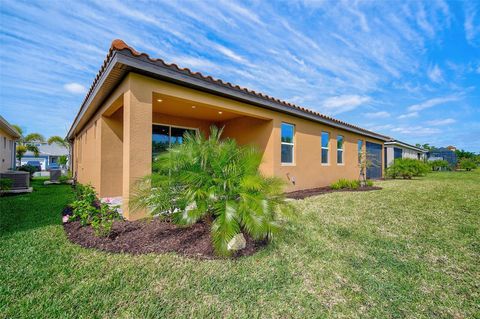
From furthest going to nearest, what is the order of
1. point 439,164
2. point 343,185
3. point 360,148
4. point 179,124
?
point 439,164
point 360,148
point 343,185
point 179,124

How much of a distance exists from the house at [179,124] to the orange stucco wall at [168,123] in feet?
0.07

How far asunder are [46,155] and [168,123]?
1617 inches

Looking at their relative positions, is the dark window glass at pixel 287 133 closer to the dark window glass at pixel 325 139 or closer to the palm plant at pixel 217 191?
the dark window glass at pixel 325 139

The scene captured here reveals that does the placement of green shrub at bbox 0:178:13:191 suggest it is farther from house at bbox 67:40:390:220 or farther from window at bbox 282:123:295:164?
window at bbox 282:123:295:164

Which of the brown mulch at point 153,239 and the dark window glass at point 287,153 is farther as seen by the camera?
the dark window glass at point 287,153

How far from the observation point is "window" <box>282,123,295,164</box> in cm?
920

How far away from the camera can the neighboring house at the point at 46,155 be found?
3528 centimetres

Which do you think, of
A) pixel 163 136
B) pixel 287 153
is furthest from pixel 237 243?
pixel 163 136

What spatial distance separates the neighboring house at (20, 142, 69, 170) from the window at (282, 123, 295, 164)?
136ft

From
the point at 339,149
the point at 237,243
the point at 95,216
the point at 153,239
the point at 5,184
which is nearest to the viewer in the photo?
the point at 237,243

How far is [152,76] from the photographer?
17.2ft

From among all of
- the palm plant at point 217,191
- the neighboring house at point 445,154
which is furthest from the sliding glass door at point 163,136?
the neighboring house at point 445,154

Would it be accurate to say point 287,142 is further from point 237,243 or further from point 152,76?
point 237,243

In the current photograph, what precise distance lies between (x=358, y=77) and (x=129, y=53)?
13.2 metres
